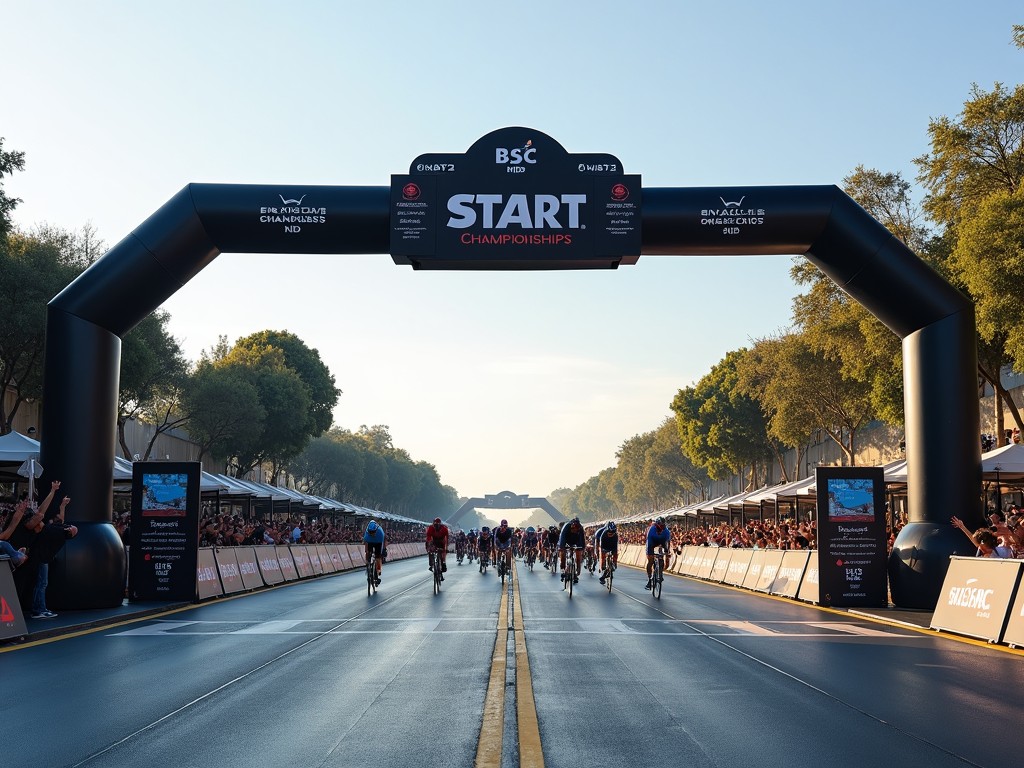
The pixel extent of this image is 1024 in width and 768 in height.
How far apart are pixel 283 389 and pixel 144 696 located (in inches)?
2281

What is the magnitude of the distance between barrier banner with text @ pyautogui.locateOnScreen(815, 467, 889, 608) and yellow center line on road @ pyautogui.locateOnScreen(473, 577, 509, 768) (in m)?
9.56

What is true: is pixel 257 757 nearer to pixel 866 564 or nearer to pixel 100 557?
pixel 100 557

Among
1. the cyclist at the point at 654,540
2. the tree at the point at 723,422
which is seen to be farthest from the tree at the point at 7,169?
the tree at the point at 723,422

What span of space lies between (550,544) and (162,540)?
1063 inches

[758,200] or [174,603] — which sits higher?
[758,200]

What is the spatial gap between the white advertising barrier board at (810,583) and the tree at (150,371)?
2783 cm

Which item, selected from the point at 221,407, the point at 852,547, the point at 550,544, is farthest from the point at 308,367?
the point at 852,547

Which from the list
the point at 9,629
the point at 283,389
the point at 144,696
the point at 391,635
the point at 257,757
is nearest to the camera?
the point at 257,757

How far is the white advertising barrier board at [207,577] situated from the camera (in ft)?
Result: 70.8

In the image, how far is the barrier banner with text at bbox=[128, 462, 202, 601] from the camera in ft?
67.4

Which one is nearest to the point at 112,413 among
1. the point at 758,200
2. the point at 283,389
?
the point at 758,200

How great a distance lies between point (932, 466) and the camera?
1842 centimetres

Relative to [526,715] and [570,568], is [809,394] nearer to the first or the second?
[570,568]

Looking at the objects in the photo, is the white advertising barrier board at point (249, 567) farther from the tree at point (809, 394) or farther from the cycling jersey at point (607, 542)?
the tree at point (809, 394)
